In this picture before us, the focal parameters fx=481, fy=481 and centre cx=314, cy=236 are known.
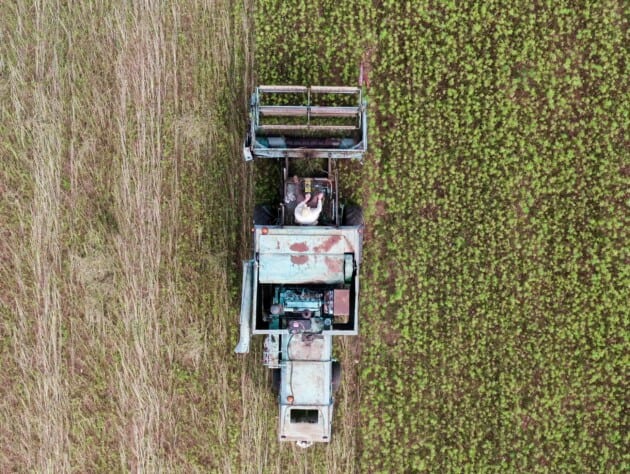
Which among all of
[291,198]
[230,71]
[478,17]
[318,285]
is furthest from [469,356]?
[230,71]

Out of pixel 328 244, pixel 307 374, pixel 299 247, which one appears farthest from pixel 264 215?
pixel 307 374

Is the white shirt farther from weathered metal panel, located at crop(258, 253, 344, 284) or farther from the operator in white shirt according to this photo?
weathered metal panel, located at crop(258, 253, 344, 284)

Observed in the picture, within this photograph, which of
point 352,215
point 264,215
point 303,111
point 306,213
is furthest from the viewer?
point 352,215

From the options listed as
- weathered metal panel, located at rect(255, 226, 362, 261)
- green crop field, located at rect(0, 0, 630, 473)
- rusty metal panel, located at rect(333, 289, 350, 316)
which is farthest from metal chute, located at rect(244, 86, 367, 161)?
rusty metal panel, located at rect(333, 289, 350, 316)

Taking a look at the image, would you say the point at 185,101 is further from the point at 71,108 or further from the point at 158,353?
the point at 158,353

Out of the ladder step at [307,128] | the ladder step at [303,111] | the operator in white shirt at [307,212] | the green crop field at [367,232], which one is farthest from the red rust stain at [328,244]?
the ladder step at [303,111]

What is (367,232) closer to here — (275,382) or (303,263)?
(303,263)

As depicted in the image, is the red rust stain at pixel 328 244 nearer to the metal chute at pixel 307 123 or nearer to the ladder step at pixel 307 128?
the metal chute at pixel 307 123
